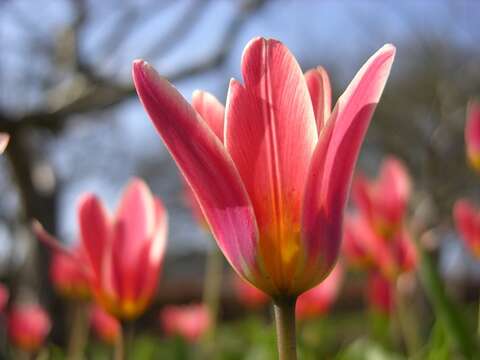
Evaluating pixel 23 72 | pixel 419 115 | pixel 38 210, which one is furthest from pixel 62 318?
pixel 419 115

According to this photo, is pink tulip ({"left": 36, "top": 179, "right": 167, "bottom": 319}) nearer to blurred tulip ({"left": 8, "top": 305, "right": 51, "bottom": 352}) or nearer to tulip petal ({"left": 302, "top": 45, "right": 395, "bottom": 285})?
tulip petal ({"left": 302, "top": 45, "right": 395, "bottom": 285})

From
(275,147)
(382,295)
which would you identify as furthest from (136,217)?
(382,295)

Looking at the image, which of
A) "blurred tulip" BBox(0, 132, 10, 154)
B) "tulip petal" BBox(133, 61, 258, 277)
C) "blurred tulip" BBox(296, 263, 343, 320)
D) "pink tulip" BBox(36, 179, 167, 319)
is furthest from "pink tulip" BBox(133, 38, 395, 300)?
"blurred tulip" BBox(296, 263, 343, 320)

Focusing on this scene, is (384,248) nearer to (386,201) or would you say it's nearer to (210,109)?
(386,201)

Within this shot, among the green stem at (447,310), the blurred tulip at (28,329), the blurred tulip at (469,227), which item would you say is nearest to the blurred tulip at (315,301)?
the blurred tulip at (469,227)

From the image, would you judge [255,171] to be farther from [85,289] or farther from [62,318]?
[62,318]
